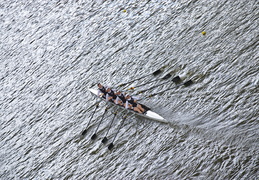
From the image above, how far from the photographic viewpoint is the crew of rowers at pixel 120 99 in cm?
1895

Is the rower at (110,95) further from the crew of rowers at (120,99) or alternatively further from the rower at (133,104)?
the rower at (133,104)

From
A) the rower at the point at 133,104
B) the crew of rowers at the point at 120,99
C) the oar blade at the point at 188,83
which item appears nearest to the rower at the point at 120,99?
the crew of rowers at the point at 120,99

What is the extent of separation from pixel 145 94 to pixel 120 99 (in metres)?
1.68

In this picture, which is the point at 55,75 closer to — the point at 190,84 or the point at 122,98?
the point at 122,98

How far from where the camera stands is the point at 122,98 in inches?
794

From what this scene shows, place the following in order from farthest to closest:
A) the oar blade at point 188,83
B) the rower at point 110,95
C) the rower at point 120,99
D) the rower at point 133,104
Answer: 1. the rower at point 110,95
2. the rower at point 120,99
3. the oar blade at point 188,83
4. the rower at point 133,104

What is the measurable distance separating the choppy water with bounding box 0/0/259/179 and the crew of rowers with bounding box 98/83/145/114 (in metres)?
0.86

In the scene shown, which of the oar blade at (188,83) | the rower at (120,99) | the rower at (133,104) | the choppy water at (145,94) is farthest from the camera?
the rower at (120,99)

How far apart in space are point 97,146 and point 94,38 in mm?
13059

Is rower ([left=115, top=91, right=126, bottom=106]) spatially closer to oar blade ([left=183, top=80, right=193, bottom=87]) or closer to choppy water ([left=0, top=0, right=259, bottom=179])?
choppy water ([left=0, top=0, right=259, bottom=179])

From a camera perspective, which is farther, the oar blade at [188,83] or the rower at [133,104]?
the oar blade at [188,83]

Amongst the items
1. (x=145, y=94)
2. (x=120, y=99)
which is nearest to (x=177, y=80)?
(x=145, y=94)

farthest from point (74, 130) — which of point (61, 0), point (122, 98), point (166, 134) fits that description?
point (61, 0)

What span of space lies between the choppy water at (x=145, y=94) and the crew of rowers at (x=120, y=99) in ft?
2.83
